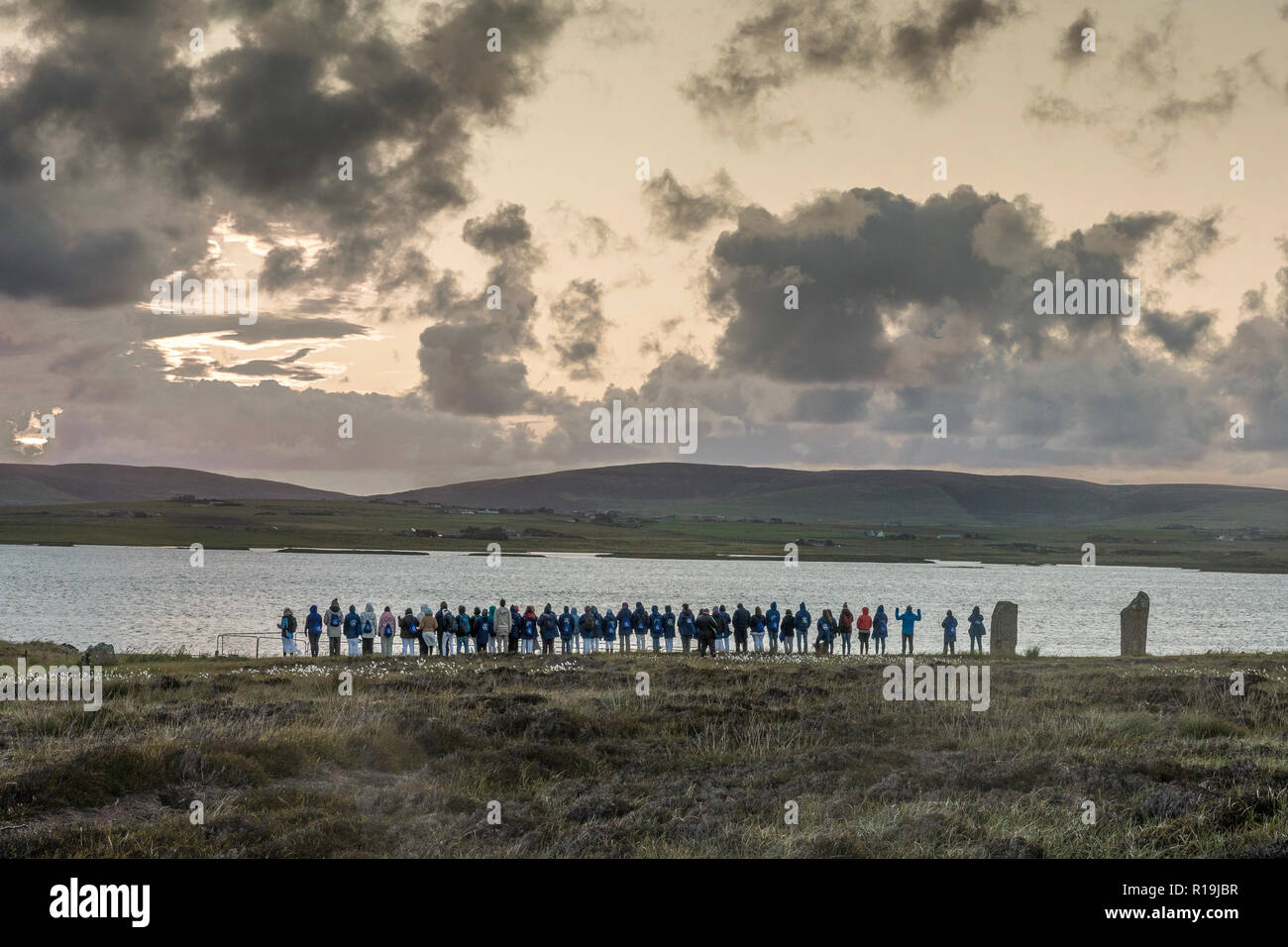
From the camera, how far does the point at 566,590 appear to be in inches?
3484

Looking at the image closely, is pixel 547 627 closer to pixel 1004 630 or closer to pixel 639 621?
pixel 639 621

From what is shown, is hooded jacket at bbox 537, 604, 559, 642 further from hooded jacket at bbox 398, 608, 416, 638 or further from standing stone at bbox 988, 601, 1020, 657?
standing stone at bbox 988, 601, 1020, 657

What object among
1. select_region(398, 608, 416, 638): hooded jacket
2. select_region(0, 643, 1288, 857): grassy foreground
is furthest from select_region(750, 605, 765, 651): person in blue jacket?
select_region(0, 643, 1288, 857): grassy foreground

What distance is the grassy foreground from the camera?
1137 cm

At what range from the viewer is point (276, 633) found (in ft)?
156

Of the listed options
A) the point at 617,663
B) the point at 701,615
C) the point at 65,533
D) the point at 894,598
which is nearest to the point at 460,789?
the point at 617,663

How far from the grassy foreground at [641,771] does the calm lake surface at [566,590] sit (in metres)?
25.7

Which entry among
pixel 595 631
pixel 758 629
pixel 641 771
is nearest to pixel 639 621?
pixel 595 631

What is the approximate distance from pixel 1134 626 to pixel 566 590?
54.6 metres

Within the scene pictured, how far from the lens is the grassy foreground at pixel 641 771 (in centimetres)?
1137

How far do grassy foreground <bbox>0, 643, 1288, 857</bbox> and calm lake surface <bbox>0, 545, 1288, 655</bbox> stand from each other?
84.4 ft
